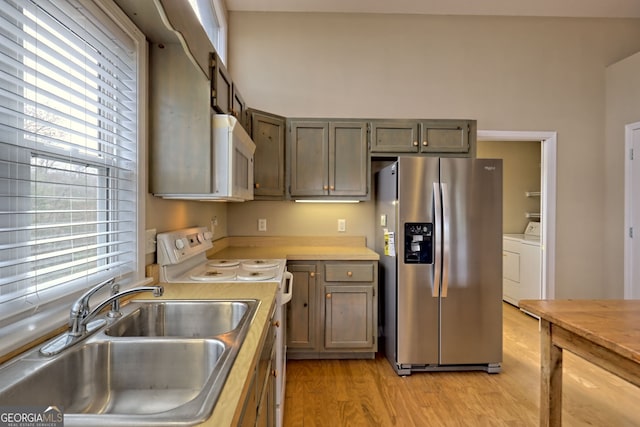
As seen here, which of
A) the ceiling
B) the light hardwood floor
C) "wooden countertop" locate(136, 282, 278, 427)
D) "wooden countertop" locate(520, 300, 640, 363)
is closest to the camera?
"wooden countertop" locate(136, 282, 278, 427)

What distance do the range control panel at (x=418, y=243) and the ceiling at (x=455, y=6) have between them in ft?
7.05

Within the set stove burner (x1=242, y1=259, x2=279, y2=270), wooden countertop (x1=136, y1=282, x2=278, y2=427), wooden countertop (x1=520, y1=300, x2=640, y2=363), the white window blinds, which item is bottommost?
wooden countertop (x1=520, y1=300, x2=640, y2=363)

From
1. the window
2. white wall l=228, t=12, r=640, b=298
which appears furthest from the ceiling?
the window

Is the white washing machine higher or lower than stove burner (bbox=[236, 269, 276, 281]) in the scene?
lower

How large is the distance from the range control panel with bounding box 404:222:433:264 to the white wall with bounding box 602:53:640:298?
90.0 inches

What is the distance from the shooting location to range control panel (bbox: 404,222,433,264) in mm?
2422

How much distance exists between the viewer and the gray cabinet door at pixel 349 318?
2631 mm

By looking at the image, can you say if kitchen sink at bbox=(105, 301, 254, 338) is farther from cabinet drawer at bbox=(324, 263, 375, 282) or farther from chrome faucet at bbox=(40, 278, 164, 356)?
cabinet drawer at bbox=(324, 263, 375, 282)

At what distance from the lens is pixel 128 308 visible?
1.25 metres

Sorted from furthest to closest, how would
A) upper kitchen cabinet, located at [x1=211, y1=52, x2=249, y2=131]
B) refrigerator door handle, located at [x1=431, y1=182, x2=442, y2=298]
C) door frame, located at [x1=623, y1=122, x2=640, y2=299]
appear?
door frame, located at [x1=623, y1=122, x2=640, y2=299]
refrigerator door handle, located at [x1=431, y1=182, x2=442, y2=298]
upper kitchen cabinet, located at [x1=211, y1=52, x2=249, y2=131]

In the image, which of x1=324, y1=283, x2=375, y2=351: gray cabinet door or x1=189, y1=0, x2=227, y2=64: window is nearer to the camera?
x1=189, y1=0, x2=227, y2=64: window

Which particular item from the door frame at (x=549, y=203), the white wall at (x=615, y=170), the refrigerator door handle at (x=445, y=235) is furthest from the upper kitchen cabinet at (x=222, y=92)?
the white wall at (x=615, y=170)

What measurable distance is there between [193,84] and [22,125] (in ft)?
2.71

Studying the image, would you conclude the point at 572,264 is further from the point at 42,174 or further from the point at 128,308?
the point at 42,174
